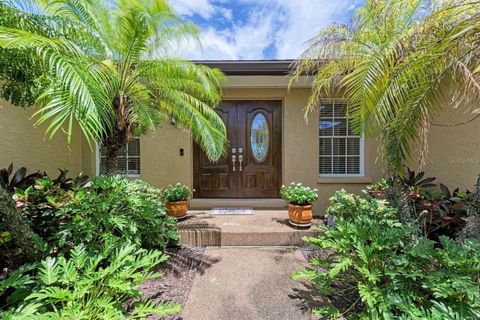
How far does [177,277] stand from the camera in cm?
313

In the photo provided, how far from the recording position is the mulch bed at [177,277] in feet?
8.86

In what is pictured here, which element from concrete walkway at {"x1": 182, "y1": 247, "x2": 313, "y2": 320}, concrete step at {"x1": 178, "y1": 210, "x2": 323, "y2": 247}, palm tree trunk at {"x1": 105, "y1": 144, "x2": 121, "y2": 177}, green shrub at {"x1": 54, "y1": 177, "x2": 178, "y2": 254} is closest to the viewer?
concrete walkway at {"x1": 182, "y1": 247, "x2": 313, "y2": 320}

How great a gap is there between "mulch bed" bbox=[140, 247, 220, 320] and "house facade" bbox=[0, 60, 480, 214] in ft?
6.59

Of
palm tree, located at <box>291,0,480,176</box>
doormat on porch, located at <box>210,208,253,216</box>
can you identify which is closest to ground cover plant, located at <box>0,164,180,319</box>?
doormat on porch, located at <box>210,208,253,216</box>

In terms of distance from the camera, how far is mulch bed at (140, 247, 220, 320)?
8.86ft

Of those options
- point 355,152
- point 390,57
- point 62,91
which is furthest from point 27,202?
point 355,152

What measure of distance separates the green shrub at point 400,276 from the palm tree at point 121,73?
7.64 feet

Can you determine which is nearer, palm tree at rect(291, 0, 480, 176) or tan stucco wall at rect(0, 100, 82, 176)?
palm tree at rect(291, 0, 480, 176)

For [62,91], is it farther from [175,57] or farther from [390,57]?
[390,57]

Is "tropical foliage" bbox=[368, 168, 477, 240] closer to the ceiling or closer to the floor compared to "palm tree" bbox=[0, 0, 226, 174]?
closer to the floor

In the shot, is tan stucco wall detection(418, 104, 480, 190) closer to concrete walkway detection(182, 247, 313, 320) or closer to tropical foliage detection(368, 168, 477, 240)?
tropical foliage detection(368, 168, 477, 240)

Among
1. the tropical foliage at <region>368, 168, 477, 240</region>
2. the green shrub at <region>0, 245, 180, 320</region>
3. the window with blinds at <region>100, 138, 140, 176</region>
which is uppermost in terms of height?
the window with blinds at <region>100, 138, 140, 176</region>

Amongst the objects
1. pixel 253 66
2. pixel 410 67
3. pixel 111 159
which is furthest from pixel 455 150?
pixel 111 159

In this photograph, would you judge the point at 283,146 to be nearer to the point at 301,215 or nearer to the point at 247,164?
the point at 247,164
